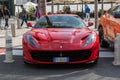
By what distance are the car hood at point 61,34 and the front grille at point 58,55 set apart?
0.34 m

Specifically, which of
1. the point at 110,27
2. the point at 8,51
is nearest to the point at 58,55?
the point at 8,51

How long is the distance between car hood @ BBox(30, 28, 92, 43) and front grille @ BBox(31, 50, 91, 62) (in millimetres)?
336

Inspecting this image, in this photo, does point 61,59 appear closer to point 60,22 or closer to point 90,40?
point 90,40

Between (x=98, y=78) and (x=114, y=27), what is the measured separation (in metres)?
3.24

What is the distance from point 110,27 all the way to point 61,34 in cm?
259

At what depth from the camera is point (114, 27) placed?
34.1 ft

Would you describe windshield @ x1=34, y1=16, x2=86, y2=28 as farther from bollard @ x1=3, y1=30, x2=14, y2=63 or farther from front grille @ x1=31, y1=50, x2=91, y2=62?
front grille @ x1=31, y1=50, x2=91, y2=62

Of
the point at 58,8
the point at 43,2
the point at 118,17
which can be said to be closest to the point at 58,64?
the point at 118,17

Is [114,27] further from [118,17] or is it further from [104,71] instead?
[104,71]

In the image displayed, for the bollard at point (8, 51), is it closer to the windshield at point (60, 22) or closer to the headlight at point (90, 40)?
the windshield at point (60, 22)

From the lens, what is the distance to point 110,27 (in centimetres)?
1091

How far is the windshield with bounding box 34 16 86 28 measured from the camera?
31.9 ft

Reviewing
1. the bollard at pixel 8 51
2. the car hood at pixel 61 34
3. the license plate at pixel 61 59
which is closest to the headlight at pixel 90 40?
the car hood at pixel 61 34

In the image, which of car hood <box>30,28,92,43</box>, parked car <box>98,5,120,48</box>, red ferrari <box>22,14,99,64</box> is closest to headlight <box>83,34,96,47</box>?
red ferrari <box>22,14,99,64</box>
